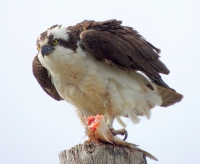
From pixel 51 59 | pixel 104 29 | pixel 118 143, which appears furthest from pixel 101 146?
pixel 104 29

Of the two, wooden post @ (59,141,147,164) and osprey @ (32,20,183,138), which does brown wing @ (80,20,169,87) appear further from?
wooden post @ (59,141,147,164)

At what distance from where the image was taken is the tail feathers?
28.2ft

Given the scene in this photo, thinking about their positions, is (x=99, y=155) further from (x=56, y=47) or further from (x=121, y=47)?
(x=121, y=47)

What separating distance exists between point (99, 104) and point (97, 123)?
1.99m

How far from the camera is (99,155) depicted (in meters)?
5.26

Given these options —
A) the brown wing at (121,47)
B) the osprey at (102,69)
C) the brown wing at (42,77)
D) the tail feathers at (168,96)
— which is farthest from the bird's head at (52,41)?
the tail feathers at (168,96)

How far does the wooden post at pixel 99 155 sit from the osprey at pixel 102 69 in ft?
6.35

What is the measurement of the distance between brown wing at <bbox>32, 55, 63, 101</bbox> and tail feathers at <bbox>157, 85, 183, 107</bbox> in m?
1.84

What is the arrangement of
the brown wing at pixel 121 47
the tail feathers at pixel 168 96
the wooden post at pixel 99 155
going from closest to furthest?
1. the wooden post at pixel 99 155
2. the brown wing at pixel 121 47
3. the tail feathers at pixel 168 96

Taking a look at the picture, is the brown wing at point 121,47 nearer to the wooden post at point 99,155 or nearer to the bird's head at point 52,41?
the bird's head at point 52,41

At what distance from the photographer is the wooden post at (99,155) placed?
17.2ft

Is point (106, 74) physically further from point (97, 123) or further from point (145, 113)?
point (97, 123)

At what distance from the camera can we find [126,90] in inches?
316

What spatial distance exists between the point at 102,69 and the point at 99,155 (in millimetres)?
2787
